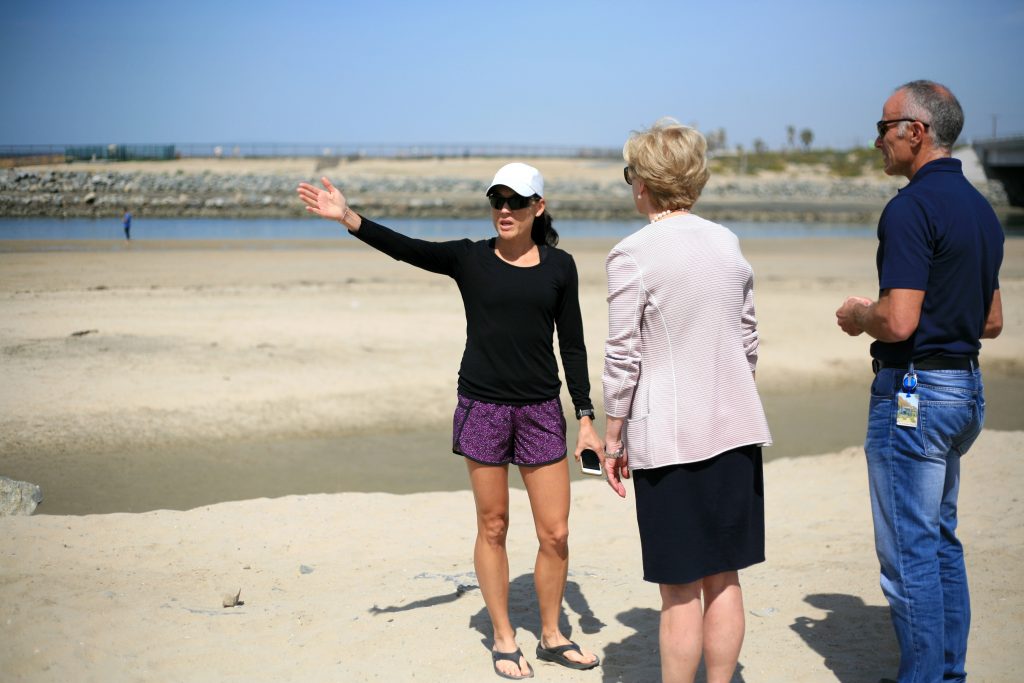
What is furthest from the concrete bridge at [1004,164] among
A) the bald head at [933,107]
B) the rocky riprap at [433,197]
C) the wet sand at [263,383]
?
the bald head at [933,107]

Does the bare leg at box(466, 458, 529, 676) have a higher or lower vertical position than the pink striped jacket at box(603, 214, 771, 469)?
lower

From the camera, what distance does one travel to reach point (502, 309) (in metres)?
3.70

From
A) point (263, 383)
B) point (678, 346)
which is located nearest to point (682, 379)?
point (678, 346)

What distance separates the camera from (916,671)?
3336 millimetres

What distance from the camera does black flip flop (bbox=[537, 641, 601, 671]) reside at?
12.9 feet

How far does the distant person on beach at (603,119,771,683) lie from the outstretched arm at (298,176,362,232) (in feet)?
4.23

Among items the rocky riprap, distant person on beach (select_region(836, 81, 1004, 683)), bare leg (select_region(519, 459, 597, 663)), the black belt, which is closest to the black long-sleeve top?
bare leg (select_region(519, 459, 597, 663))

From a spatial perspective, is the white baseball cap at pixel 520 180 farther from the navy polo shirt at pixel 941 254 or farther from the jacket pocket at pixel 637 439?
the navy polo shirt at pixel 941 254

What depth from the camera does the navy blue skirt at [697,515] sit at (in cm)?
295

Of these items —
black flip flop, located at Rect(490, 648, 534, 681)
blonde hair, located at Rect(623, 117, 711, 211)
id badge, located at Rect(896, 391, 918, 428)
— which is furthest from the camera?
black flip flop, located at Rect(490, 648, 534, 681)

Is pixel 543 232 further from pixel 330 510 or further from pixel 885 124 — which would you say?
pixel 330 510

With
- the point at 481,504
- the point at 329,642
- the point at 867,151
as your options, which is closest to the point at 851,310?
the point at 481,504

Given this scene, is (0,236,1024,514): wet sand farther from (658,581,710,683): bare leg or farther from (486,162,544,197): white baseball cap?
(658,581,710,683): bare leg

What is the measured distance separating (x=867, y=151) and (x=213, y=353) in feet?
329
